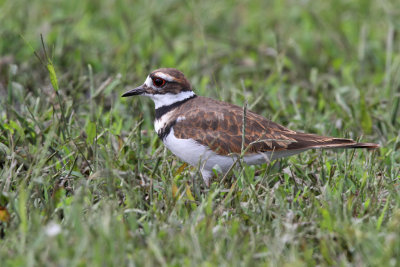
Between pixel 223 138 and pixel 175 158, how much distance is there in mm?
592

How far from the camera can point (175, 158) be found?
5.36 m

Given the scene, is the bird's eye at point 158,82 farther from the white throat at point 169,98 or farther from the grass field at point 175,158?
the grass field at point 175,158

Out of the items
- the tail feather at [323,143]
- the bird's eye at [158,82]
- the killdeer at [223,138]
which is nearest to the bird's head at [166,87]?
the bird's eye at [158,82]

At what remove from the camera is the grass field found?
11.8ft

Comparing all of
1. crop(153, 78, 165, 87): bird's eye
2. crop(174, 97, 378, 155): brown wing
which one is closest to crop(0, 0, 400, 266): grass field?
crop(174, 97, 378, 155): brown wing

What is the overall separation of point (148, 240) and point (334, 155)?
99.3 inches

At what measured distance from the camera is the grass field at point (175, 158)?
3604mm

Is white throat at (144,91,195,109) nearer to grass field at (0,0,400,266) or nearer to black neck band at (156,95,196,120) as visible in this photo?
black neck band at (156,95,196,120)

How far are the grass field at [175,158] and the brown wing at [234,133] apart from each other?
0.22 meters

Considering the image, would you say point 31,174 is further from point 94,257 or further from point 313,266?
point 313,266

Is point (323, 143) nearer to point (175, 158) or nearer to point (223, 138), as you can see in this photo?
point (223, 138)

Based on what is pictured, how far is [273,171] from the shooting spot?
17.0ft

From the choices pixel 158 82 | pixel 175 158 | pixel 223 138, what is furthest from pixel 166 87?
pixel 223 138

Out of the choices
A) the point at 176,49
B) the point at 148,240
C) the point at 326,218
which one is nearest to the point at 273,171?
the point at 326,218
